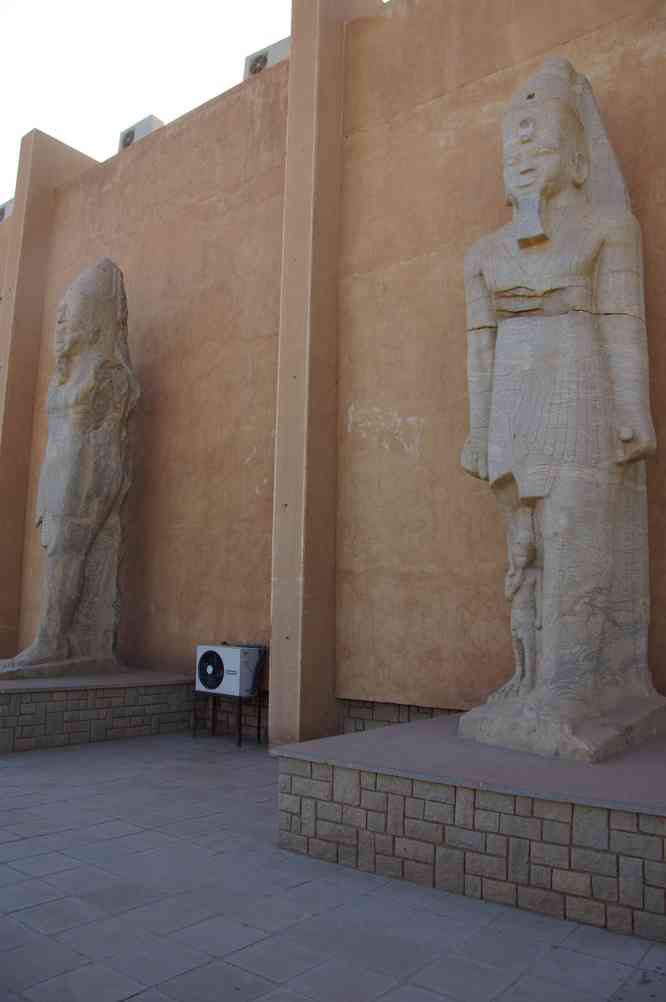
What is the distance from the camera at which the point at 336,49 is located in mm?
6887

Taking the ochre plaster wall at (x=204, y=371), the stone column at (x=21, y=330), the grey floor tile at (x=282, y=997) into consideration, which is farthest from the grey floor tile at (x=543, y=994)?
the stone column at (x=21, y=330)

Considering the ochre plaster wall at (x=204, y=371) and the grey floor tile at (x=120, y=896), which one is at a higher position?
the ochre plaster wall at (x=204, y=371)

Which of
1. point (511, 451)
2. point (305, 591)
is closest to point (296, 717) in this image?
point (305, 591)

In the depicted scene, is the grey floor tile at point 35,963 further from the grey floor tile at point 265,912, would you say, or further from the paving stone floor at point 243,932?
the grey floor tile at point 265,912

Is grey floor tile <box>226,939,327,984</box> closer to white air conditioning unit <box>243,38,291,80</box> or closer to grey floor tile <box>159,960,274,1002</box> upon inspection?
grey floor tile <box>159,960,274,1002</box>

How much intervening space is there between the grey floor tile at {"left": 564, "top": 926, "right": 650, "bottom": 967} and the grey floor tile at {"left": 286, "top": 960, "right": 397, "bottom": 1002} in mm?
735

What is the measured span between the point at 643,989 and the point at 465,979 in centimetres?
54

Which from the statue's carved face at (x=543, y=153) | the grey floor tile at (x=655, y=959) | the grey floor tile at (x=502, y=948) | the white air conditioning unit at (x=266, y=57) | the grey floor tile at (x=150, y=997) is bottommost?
the grey floor tile at (x=150, y=997)

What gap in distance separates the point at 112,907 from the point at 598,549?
107 inches

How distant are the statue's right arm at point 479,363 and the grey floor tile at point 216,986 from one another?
284 centimetres

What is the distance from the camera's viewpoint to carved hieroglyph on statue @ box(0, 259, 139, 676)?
734 cm

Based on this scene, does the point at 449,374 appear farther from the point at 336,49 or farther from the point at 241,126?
the point at 241,126

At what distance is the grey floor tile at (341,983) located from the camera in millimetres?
2373

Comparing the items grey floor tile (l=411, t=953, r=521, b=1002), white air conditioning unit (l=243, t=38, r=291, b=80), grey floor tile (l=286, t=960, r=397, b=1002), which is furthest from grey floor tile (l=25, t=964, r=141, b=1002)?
white air conditioning unit (l=243, t=38, r=291, b=80)
